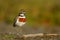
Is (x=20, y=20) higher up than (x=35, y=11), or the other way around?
(x=20, y=20)

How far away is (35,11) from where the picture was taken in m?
12.6

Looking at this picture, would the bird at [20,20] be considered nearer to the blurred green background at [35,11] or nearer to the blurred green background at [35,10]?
the blurred green background at [35,11]

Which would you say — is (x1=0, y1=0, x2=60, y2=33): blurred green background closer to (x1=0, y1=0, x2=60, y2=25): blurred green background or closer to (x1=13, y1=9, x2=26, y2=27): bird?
(x1=0, y1=0, x2=60, y2=25): blurred green background

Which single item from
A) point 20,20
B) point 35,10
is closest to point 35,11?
point 35,10

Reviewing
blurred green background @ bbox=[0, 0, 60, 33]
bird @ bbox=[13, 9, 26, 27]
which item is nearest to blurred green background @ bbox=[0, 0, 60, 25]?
blurred green background @ bbox=[0, 0, 60, 33]

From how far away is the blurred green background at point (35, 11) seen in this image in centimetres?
1178

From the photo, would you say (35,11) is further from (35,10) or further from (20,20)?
(20,20)

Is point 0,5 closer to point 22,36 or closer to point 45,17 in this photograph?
point 45,17

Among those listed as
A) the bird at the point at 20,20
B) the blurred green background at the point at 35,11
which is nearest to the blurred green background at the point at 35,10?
the blurred green background at the point at 35,11

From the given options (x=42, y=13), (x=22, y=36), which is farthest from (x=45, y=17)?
(x=22, y=36)

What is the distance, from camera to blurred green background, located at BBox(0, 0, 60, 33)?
11780 mm

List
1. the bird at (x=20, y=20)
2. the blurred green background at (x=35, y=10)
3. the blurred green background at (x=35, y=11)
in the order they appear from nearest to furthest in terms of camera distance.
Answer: the bird at (x=20, y=20) → the blurred green background at (x=35, y=11) → the blurred green background at (x=35, y=10)

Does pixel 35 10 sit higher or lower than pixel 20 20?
lower

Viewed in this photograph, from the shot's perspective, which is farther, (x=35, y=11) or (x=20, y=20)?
(x=35, y=11)
